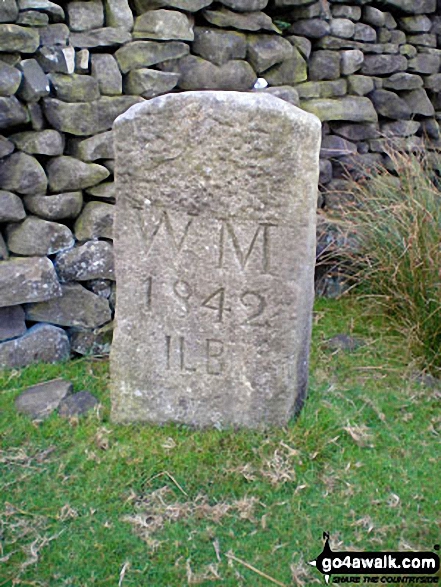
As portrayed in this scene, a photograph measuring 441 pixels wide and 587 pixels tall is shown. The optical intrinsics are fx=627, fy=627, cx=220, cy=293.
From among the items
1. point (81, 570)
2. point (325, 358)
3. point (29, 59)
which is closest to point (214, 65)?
point (29, 59)

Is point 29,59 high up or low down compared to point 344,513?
up

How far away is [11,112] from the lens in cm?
320

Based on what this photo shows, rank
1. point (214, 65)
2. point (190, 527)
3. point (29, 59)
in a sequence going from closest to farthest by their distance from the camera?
point (190, 527)
point (29, 59)
point (214, 65)

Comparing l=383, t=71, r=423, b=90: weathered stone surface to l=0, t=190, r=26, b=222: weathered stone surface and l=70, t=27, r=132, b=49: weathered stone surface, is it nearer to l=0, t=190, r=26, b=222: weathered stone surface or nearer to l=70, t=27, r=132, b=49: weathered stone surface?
l=70, t=27, r=132, b=49: weathered stone surface

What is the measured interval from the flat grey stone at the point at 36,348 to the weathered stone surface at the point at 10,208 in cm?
63

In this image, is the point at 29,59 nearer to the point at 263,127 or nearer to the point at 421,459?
the point at 263,127

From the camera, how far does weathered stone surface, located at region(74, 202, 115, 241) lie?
3.60 metres

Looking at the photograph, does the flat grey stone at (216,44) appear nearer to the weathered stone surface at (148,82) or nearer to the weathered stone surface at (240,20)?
the weathered stone surface at (240,20)

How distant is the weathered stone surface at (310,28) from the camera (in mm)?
4270

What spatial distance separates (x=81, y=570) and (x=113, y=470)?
0.49 m

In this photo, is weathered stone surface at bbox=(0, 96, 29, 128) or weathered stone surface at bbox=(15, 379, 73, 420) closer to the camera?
weathered stone surface at bbox=(15, 379, 73, 420)

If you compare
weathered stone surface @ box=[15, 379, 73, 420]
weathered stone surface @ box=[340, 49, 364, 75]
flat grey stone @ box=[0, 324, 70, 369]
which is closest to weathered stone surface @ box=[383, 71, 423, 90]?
weathered stone surface @ box=[340, 49, 364, 75]

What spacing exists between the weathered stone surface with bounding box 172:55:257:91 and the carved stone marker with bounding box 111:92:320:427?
1.41 metres

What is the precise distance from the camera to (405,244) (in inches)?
140
